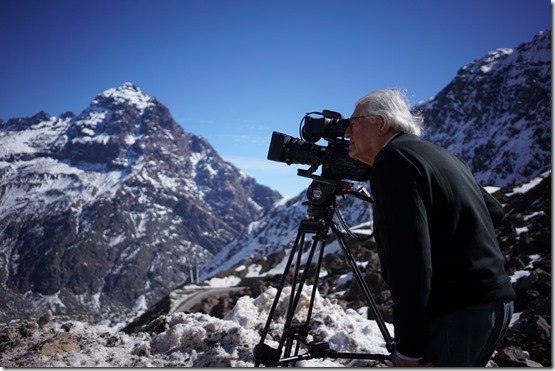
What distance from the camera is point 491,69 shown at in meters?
137

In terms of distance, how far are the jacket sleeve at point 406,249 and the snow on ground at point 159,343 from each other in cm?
253

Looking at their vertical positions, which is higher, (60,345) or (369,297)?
(369,297)

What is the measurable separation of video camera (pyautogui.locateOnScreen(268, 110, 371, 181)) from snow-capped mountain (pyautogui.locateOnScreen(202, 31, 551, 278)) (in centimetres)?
7984

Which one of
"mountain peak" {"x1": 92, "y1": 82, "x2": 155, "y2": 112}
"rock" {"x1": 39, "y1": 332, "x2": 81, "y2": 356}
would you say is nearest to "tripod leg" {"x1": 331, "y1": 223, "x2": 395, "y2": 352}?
"rock" {"x1": 39, "y1": 332, "x2": 81, "y2": 356}

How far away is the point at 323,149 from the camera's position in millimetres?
3092

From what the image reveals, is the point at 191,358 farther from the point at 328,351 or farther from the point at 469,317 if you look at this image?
the point at 469,317

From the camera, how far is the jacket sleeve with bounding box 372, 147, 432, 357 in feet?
5.06

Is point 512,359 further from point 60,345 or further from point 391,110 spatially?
point 60,345

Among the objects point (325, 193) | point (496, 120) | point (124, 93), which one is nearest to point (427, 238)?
point (325, 193)

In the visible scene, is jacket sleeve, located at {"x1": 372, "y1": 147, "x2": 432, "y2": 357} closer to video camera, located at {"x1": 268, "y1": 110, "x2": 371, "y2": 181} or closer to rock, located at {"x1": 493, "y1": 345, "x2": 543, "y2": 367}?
video camera, located at {"x1": 268, "y1": 110, "x2": 371, "y2": 181}

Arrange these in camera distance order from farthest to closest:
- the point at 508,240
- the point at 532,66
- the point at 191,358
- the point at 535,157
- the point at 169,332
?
the point at 532,66
the point at 535,157
the point at 508,240
the point at 169,332
the point at 191,358

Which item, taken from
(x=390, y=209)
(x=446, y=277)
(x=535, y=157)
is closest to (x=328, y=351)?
(x=446, y=277)

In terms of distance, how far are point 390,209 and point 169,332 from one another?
374 cm

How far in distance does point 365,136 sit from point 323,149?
1.01 meters
